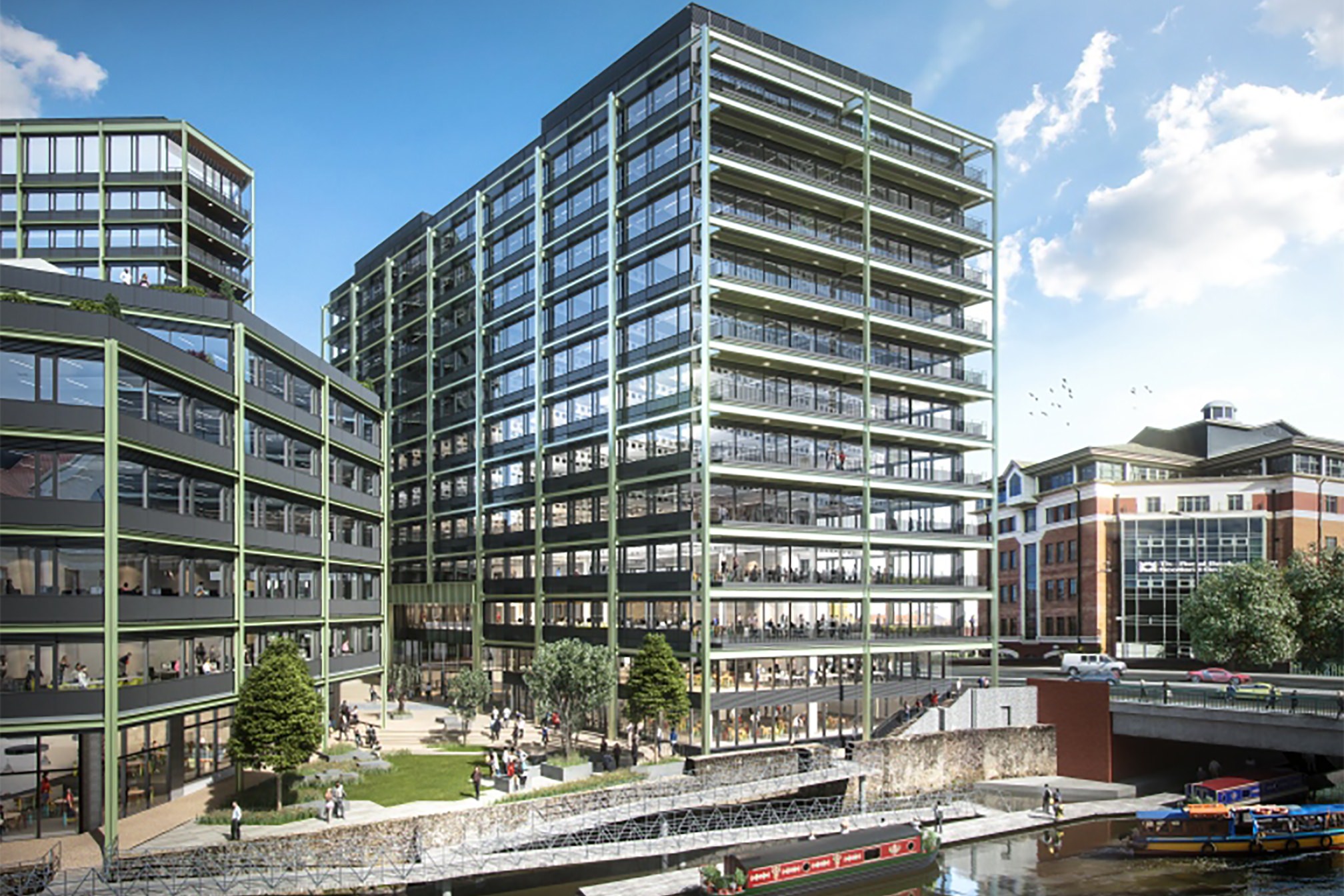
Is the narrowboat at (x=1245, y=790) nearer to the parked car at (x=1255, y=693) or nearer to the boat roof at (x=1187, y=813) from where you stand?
the boat roof at (x=1187, y=813)

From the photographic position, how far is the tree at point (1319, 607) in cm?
8012

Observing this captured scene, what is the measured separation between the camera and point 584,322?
242 feet

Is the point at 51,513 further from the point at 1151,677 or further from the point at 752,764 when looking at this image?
the point at 1151,677

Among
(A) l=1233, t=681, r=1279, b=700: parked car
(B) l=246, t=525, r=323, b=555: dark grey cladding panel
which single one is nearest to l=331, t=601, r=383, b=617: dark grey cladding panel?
(B) l=246, t=525, r=323, b=555: dark grey cladding panel

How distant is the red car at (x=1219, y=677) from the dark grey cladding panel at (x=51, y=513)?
68502 mm

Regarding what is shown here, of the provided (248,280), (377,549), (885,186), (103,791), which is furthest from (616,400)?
(248,280)

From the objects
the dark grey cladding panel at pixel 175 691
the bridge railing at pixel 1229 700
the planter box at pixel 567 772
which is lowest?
the planter box at pixel 567 772

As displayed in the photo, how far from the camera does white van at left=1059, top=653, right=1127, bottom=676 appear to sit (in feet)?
268

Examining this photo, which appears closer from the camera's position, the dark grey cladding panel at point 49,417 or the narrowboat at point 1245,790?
the dark grey cladding panel at point 49,417

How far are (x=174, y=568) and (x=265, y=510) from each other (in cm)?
1002

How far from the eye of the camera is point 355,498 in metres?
67.7

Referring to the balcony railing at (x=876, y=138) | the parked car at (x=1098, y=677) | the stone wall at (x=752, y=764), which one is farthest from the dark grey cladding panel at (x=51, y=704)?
the parked car at (x=1098, y=677)

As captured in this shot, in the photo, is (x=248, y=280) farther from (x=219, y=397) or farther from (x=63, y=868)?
(x=63, y=868)

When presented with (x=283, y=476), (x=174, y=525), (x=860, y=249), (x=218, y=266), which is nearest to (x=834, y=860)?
(x=174, y=525)
